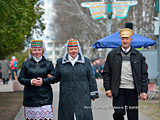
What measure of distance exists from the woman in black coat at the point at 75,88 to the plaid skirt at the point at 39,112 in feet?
0.91

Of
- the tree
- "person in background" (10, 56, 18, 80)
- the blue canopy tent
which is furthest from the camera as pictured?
the tree

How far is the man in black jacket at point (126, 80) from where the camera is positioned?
23.4 ft

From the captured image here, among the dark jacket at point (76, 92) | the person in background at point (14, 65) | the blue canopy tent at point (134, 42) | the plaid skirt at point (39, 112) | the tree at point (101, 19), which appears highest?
the tree at point (101, 19)

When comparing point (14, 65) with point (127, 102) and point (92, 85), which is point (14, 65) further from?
point (127, 102)

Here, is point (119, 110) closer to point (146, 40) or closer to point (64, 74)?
point (64, 74)

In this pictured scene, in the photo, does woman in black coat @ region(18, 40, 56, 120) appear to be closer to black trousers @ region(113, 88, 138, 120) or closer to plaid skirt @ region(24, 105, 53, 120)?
plaid skirt @ region(24, 105, 53, 120)

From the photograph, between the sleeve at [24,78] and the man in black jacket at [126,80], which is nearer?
the man in black jacket at [126,80]

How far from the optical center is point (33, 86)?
24.1 ft

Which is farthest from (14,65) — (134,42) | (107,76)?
(107,76)

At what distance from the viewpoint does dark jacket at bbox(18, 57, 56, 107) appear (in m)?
7.30

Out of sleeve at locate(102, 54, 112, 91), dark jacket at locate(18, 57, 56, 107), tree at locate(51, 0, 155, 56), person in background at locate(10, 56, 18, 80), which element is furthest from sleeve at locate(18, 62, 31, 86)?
tree at locate(51, 0, 155, 56)

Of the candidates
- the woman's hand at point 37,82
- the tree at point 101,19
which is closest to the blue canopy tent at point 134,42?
the woman's hand at point 37,82

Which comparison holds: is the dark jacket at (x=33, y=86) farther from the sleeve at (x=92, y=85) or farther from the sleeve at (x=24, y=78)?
the sleeve at (x=92, y=85)

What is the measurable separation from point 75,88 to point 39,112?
2.50ft
